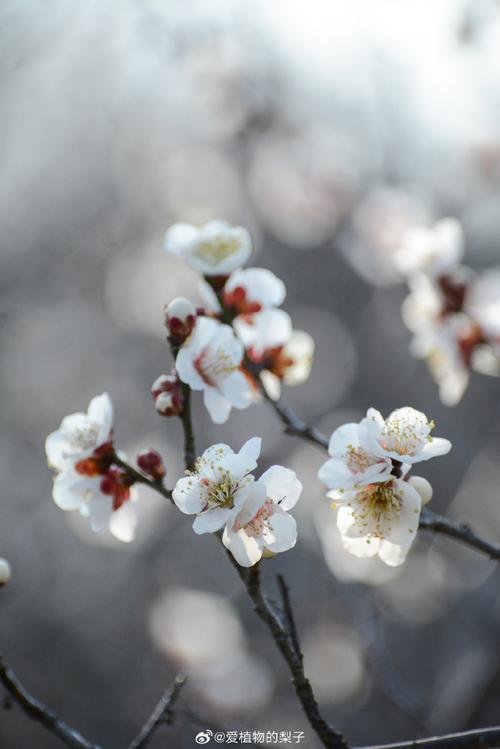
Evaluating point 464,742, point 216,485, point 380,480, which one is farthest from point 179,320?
point 464,742

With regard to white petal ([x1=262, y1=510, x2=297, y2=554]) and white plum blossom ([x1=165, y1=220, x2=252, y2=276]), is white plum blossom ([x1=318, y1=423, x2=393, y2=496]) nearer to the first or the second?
white petal ([x1=262, y1=510, x2=297, y2=554])

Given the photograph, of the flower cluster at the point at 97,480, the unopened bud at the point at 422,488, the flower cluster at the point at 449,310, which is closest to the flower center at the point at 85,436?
the flower cluster at the point at 97,480

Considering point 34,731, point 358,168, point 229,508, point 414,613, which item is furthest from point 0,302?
point 229,508

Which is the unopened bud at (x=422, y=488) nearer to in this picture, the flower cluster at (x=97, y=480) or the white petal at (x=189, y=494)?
the white petal at (x=189, y=494)

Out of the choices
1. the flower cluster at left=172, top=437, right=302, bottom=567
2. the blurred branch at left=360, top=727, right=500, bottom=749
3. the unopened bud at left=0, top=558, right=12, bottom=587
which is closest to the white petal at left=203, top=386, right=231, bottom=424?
the flower cluster at left=172, top=437, right=302, bottom=567

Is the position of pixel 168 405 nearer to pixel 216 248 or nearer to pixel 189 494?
pixel 189 494

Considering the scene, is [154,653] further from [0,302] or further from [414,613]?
[0,302]
